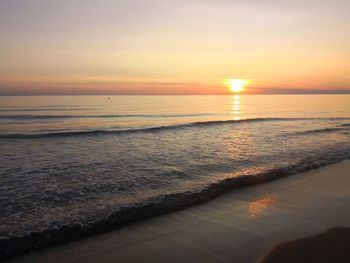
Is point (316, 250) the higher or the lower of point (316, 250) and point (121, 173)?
the higher

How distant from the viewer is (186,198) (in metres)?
8.84

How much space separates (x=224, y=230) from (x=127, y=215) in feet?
7.75

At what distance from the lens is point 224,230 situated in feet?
22.2

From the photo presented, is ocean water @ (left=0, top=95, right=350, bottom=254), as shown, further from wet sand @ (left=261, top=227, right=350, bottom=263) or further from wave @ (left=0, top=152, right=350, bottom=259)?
wet sand @ (left=261, top=227, right=350, bottom=263)

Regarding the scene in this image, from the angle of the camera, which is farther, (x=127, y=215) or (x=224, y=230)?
(x=127, y=215)

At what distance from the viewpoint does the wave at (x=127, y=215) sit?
20.2ft

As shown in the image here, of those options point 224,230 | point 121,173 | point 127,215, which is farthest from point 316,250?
point 121,173

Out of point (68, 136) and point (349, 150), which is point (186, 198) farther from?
point (68, 136)

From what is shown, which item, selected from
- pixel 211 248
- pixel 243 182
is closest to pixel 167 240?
pixel 211 248

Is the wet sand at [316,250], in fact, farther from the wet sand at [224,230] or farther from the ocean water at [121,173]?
the ocean water at [121,173]

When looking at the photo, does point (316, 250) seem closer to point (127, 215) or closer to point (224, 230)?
point (224, 230)

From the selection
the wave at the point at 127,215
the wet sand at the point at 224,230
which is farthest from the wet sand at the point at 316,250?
the wave at the point at 127,215

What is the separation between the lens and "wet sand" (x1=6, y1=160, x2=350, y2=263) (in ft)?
18.8

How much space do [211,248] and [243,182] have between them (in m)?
5.01
